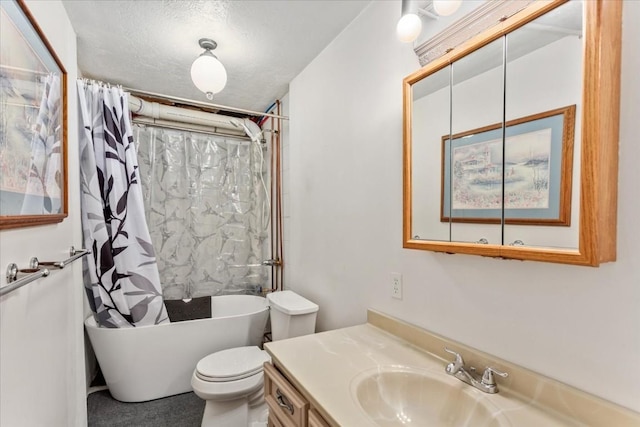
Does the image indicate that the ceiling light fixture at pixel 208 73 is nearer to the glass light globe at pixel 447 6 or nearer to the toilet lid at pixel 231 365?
the glass light globe at pixel 447 6

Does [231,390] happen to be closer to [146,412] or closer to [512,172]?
[146,412]

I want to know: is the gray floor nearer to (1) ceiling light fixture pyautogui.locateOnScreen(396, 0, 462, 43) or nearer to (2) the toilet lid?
(2) the toilet lid

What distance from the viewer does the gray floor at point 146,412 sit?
1.88m

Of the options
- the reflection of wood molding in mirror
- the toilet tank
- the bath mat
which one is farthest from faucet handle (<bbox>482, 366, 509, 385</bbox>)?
the bath mat

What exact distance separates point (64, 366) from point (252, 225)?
6.15 ft

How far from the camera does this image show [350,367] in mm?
1066

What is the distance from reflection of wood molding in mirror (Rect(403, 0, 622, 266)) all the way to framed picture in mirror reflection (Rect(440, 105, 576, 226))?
2cm

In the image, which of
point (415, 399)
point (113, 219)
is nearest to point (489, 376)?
point (415, 399)

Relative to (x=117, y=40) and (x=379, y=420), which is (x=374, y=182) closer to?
(x=379, y=420)

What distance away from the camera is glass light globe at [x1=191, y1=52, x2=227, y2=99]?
1.69 metres

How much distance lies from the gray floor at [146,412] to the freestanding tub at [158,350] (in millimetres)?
51

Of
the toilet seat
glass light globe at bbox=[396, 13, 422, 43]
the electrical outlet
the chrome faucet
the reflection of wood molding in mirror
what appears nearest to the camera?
the reflection of wood molding in mirror

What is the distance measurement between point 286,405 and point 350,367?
0.27 meters

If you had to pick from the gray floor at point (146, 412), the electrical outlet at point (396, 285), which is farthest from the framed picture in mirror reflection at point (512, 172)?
the gray floor at point (146, 412)
